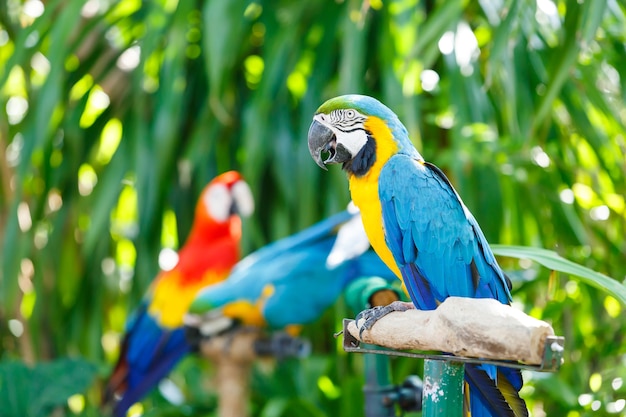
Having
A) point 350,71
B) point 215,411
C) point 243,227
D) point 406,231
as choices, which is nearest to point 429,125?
point 350,71

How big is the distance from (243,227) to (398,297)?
2.53ft

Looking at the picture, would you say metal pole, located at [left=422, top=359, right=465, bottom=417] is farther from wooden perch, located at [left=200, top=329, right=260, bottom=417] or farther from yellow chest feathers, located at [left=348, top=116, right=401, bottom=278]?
wooden perch, located at [left=200, top=329, right=260, bottom=417]

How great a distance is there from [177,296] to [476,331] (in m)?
0.87

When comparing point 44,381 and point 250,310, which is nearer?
point 250,310

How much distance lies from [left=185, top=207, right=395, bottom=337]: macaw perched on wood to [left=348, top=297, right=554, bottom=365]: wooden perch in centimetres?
50

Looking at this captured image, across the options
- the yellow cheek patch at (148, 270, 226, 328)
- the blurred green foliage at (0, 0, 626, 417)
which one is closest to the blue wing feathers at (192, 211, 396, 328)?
the yellow cheek patch at (148, 270, 226, 328)

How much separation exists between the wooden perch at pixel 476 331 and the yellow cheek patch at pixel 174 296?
2.47ft

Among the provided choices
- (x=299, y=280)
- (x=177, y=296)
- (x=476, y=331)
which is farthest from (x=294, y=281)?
(x=476, y=331)

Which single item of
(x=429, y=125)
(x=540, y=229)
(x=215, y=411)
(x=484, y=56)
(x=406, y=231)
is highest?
(x=406, y=231)

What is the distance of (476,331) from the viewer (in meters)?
0.51

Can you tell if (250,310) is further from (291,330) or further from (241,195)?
(241,195)

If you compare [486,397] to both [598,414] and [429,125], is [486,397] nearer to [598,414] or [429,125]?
[598,414]

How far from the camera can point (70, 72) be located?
5.69 feet

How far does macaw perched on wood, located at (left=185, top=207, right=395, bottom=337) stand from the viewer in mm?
1115
